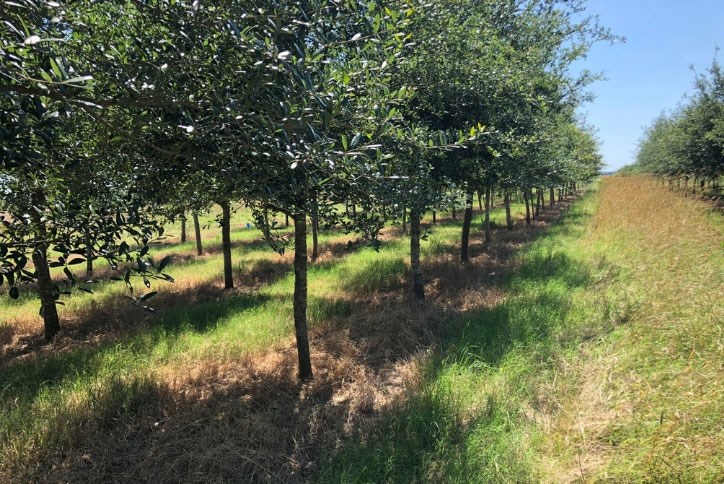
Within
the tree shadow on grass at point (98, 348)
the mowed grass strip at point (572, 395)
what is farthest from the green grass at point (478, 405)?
the tree shadow on grass at point (98, 348)

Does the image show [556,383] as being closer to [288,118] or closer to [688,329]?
[688,329]

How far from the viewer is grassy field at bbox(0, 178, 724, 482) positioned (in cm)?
341

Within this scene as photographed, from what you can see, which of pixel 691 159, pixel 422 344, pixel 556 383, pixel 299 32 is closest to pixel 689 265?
pixel 556 383

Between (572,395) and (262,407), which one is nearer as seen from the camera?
(572,395)

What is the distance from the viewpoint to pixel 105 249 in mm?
2885

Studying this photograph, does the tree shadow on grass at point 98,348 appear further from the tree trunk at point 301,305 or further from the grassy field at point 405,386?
the tree trunk at point 301,305

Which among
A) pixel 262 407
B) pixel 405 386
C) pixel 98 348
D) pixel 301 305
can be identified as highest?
pixel 301 305

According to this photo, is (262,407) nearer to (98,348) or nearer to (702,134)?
(98,348)

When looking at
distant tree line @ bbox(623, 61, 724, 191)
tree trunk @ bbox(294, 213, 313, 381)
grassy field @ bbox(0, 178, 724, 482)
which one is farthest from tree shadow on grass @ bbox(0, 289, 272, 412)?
distant tree line @ bbox(623, 61, 724, 191)

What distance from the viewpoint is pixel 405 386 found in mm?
4977

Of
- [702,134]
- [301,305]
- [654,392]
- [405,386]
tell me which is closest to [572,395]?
[654,392]

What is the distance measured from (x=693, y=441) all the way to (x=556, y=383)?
55.3 inches

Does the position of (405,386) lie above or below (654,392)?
below

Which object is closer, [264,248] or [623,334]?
[623,334]
